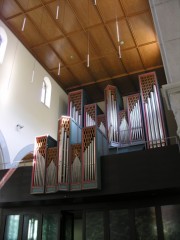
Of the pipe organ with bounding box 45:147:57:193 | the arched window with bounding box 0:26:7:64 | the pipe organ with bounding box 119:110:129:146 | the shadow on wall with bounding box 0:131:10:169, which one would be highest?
the arched window with bounding box 0:26:7:64

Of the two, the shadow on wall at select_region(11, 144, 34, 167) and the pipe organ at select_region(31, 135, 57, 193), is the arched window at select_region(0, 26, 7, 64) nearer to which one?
the shadow on wall at select_region(11, 144, 34, 167)

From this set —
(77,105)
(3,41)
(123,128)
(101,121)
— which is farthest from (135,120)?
(3,41)

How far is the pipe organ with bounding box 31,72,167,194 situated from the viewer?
6.44 m

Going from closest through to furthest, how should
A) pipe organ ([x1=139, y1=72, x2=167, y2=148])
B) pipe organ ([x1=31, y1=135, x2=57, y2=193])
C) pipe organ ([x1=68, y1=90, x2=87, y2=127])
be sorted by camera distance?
pipe organ ([x1=31, y1=135, x2=57, y2=193]), pipe organ ([x1=139, y1=72, x2=167, y2=148]), pipe organ ([x1=68, y1=90, x2=87, y2=127])

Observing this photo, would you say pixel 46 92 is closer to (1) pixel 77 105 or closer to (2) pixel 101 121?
(1) pixel 77 105

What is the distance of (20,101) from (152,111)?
15.9 ft

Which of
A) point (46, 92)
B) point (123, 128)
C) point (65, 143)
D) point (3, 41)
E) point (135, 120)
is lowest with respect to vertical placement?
point (65, 143)

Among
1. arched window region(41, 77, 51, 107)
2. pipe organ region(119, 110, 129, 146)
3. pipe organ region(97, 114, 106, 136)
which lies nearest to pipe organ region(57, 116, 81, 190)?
pipe organ region(119, 110, 129, 146)

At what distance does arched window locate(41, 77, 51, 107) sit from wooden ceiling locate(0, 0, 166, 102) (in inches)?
19.1

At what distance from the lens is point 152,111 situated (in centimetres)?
984

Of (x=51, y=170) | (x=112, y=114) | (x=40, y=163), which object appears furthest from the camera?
(x=112, y=114)

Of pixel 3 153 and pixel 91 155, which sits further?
pixel 3 153

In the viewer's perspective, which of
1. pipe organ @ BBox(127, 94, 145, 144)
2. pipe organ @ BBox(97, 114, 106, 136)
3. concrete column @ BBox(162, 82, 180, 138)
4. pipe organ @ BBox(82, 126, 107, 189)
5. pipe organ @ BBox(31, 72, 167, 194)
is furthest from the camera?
pipe organ @ BBox(97, 114, 106, 136)

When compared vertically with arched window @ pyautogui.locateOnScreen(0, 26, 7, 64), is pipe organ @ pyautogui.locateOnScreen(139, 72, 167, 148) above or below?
below
